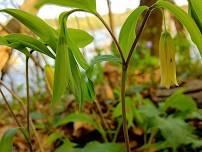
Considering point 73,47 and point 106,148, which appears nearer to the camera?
point 73,47

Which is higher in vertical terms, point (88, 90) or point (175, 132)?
point (88, 90)

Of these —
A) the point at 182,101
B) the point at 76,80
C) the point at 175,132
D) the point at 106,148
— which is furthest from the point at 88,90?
the point at 182,101

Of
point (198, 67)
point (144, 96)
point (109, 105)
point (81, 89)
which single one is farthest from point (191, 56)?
point (81, 89)

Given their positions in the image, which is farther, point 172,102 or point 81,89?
point 172,102

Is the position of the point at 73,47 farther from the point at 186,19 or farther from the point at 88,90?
the point at 186,19

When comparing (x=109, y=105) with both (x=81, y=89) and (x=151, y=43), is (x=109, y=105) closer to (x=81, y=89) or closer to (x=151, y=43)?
(x=81, y=89)

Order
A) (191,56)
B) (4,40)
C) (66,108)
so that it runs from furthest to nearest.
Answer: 1. (191,56)
2. (66,108)
3. (4,40)
